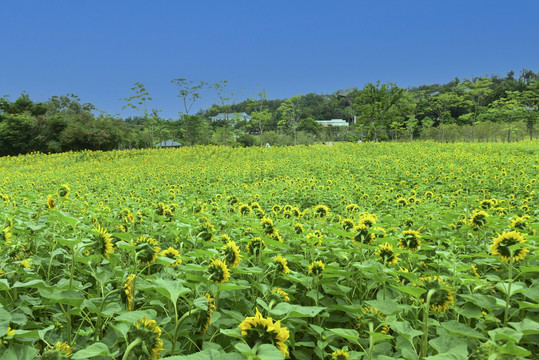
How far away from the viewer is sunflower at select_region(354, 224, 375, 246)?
1397mm

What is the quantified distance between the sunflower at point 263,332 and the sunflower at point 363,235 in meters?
0.75

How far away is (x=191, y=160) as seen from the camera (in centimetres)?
1248

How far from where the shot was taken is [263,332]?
75cm

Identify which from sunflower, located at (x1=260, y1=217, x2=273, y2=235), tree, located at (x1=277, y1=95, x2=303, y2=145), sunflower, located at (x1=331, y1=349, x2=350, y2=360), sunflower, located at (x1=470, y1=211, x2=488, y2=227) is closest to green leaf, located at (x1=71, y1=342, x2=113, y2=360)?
sunflower, located at (x1=331, y1=349, x2=350, y2=360)

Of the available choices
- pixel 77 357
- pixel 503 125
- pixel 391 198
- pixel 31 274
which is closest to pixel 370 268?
pixel 77 357

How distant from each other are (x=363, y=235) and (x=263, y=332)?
804mm

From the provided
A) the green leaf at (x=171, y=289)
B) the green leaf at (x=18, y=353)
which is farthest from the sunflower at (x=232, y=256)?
the green leaf at (x=18, y=353)

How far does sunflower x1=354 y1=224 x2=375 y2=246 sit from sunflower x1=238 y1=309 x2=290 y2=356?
0.75 meters

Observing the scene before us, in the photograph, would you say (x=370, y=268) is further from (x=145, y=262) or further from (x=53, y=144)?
(x=53, y=144)

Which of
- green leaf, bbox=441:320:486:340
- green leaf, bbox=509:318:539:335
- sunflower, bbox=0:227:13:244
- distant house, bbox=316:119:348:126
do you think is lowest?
green leaf, bbox=441:320:486:340

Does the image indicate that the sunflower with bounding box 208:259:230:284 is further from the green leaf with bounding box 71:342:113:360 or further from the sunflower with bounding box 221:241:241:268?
the green leaf with bounding box 71:342:113:360

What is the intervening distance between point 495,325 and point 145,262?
4.52ft

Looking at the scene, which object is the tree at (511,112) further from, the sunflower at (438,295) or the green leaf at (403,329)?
the green leaf at (403,329)

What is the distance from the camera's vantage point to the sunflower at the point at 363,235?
1397mm
